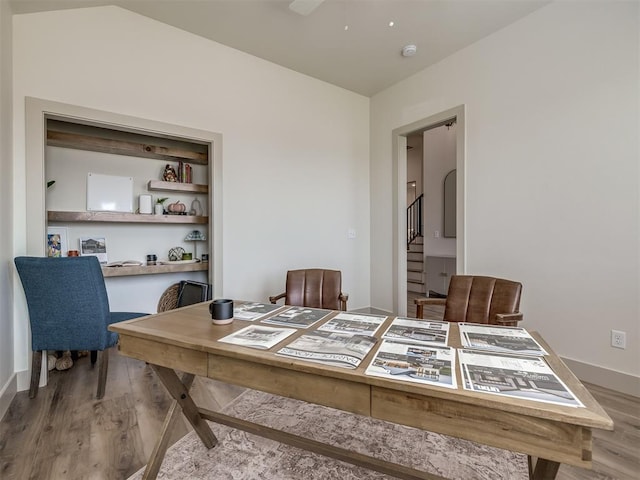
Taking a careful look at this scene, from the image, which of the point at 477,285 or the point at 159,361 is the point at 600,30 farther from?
the point at 159,361

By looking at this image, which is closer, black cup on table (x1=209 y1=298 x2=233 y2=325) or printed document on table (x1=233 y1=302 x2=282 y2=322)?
black cup on table (x1=209 y1=298 x2=233 y2=325)

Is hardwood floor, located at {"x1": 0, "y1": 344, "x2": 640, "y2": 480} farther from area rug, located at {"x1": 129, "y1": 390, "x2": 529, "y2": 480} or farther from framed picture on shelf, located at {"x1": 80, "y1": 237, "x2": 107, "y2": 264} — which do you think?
framed picture on shelf, located at {"x1": 80, "y1": 237, "x2": 107, "y2": 264}

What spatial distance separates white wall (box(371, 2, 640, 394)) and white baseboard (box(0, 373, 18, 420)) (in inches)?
150

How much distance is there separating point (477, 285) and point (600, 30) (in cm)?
211

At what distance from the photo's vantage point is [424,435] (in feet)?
5.85

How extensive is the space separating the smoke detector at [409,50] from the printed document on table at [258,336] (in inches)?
124

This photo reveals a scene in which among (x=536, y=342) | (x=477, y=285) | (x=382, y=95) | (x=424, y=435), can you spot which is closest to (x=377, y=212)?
(x=382, y=95)

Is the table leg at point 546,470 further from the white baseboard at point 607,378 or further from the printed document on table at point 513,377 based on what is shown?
the white baseboard at point 607,378

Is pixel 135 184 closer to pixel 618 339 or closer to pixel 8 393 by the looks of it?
pixel 8 393

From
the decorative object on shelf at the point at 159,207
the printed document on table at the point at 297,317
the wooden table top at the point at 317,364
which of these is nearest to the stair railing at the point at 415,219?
the decorative object on shelf at the point at 159,207

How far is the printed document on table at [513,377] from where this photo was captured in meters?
0.76

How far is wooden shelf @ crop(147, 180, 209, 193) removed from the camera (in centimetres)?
323

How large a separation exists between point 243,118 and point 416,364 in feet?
10.4

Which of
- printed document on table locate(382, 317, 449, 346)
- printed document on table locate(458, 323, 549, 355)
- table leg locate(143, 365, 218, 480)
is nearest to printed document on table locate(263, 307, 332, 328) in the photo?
printed document on table locate(382, 317, 449, 346)
